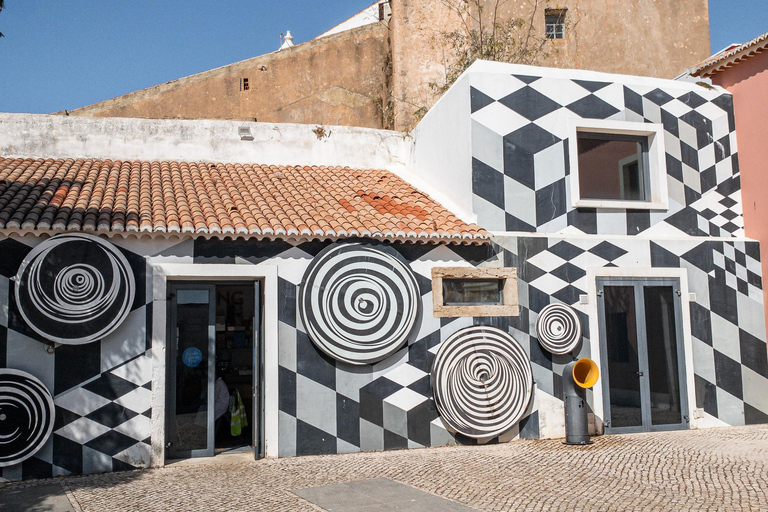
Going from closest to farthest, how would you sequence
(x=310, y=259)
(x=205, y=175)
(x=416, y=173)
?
(x=310, y=259) → (x=205, y=175) → (x=416, y=173)

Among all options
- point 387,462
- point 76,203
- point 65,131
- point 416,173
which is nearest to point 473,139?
point 416,173

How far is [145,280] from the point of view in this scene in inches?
368

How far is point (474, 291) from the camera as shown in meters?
10.9

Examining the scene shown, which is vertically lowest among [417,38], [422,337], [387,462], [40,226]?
[387,462]

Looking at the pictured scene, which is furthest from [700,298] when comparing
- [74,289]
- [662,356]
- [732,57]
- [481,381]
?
[74,289]

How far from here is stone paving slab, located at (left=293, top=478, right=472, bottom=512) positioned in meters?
6.75

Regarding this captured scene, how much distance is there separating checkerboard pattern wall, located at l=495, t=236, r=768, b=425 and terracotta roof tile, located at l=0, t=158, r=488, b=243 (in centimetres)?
134

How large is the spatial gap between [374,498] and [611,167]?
740 centimetres

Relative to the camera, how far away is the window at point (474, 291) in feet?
34.8

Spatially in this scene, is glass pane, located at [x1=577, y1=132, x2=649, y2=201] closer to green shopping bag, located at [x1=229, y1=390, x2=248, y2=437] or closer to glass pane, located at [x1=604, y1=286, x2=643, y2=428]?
glass pane, located at [x1=604, y1=286, x2=643, y2=428]

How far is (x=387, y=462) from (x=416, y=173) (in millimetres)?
6388

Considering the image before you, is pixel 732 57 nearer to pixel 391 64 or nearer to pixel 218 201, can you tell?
pixel 391 64

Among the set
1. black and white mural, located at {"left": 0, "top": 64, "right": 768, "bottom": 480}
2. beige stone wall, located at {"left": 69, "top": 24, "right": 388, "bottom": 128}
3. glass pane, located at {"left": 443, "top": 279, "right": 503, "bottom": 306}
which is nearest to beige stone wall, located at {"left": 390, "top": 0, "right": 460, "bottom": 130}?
beige stone wall, located at {"left": 69, "top": 24, "right": 388, "bottom": 128}

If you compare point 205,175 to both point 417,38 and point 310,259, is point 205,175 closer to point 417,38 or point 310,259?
point 310,259
